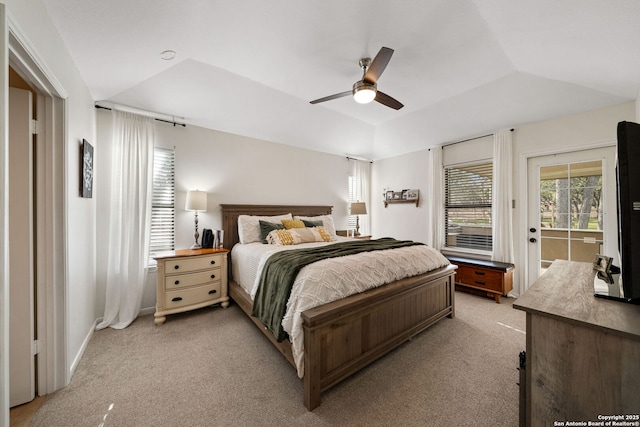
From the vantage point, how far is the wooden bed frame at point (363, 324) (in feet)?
5.29

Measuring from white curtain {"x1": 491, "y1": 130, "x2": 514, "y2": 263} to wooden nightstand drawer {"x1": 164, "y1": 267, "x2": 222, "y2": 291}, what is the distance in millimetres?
4193

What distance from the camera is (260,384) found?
182 cm

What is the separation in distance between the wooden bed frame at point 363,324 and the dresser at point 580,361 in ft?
3.29

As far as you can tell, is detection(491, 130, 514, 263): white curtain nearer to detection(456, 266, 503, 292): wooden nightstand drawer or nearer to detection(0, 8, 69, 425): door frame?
detection(456, 266, 503, 292): wooden nightstand drawer

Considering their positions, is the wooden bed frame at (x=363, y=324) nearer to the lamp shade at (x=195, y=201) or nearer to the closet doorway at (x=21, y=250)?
the lamp shade at (x=195, y=201)

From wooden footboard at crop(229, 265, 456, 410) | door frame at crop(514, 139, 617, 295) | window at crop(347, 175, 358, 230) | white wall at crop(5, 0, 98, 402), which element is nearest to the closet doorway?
white wall at crop(5, 0, 98, 402)

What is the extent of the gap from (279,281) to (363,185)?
13.4 ft

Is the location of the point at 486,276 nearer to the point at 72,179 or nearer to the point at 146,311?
the point at 146,311

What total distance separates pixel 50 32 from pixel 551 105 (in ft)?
16.6

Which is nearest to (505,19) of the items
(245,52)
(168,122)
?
(245,52)

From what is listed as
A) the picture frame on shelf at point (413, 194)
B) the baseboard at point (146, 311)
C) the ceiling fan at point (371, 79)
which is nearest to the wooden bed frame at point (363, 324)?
the baseboard at point (146, 311)

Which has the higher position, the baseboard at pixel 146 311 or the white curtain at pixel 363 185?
the white curtain at pixel 363 185

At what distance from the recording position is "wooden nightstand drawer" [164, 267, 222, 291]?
9.14 feet

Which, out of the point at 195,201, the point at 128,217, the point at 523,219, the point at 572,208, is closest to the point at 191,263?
the point at 195,201
